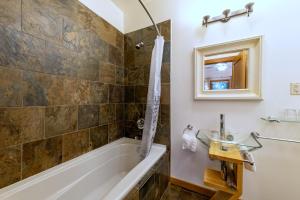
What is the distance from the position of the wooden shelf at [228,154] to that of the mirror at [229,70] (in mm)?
480

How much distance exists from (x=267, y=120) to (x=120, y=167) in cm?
169

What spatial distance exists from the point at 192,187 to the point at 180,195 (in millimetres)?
171

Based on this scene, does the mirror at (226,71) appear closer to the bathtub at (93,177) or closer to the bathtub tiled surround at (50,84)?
the bathtub at (93,177)

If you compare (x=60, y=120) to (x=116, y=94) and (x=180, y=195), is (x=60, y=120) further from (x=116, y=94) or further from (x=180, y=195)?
(x=180, y=195)

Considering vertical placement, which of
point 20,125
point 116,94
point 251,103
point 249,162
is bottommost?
point 249,162

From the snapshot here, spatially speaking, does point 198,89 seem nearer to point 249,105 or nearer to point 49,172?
point 249,105

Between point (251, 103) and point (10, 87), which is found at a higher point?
point (10, 87)

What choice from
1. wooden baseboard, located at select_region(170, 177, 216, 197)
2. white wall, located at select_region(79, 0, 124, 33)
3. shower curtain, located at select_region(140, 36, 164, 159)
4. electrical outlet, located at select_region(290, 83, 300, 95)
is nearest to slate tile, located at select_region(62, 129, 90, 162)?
shower curtain, located at select_region(140, 36, 164, 159)

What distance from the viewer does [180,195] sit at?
150cm

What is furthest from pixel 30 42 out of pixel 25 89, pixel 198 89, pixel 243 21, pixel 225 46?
pixel 243 21

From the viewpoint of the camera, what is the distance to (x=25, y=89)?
992mm

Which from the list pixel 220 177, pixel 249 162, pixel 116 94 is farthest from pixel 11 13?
pixel 220 177

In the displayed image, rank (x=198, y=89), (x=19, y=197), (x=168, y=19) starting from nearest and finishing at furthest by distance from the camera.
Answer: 1. (x=19, y=197)
2. (x=198, y=89)
3. (x=168, y=19)

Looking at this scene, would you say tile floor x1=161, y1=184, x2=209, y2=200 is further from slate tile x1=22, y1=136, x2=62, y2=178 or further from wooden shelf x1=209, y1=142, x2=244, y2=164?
slate tile x1=22, y1=136, x2=62, y2=178
